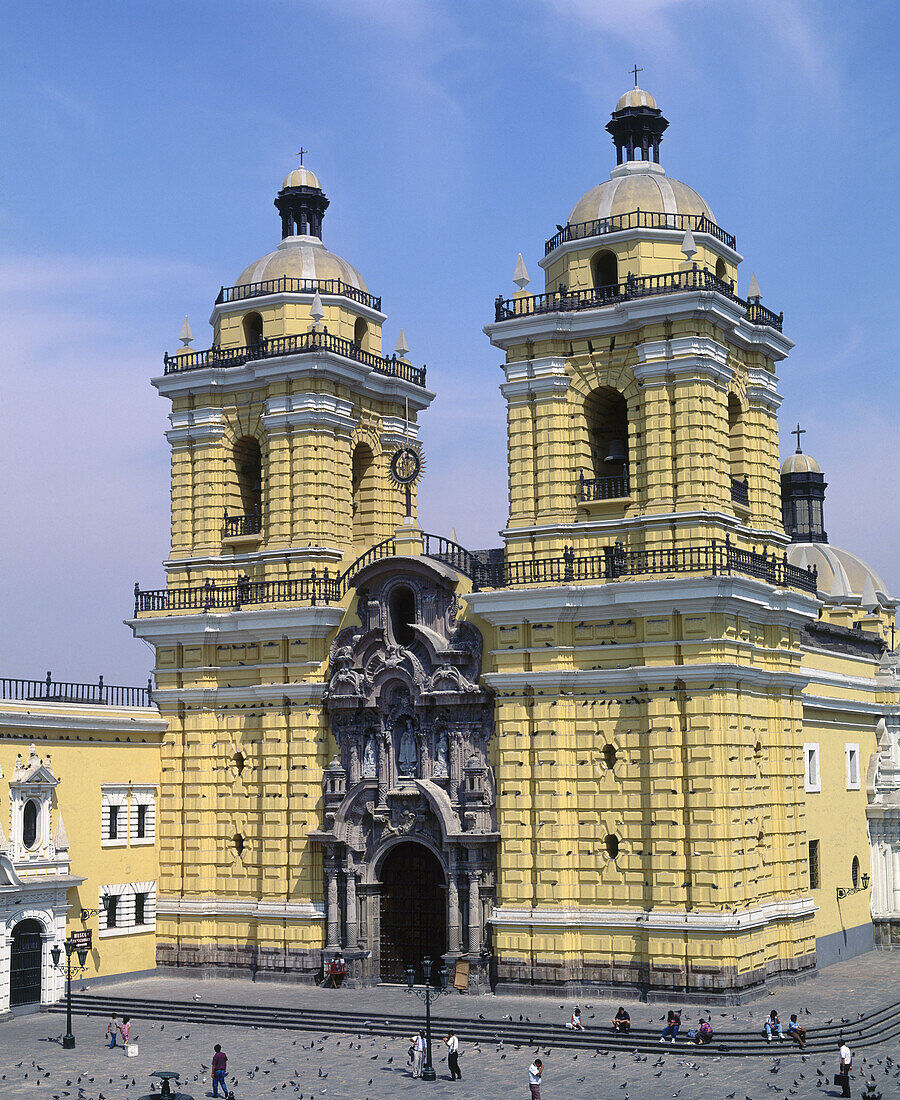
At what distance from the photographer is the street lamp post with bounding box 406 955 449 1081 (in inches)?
1393

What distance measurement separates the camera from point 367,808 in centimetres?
4606

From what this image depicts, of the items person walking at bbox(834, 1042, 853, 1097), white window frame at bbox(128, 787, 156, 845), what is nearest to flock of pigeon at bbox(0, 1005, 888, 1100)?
person walking at bbox(834, 1042, 853, 1097)

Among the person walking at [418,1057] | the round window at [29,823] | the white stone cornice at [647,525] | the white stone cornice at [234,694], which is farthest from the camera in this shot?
the white stone cornice at [234,694]

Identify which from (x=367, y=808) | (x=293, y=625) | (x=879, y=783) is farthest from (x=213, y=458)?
(x=879, y=783)

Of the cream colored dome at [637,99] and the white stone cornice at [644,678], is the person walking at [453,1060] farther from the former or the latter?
the cream colored dome at [637,99]

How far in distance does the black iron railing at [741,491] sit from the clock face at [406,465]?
10353mm

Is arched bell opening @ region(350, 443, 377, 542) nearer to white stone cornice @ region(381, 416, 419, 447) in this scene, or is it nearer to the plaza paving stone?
white stone cornice @ region(381, 416, 419, 447)

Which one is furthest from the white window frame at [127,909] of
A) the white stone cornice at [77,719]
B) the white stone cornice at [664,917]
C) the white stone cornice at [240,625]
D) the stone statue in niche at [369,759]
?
the white stone cornice at [664,917]

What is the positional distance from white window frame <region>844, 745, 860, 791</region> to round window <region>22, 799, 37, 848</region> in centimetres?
2762

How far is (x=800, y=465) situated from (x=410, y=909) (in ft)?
112

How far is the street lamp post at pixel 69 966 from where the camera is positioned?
39469 millimetres

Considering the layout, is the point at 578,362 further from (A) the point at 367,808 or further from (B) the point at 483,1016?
(B) the point at 483,1016

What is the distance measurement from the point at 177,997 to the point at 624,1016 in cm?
1429

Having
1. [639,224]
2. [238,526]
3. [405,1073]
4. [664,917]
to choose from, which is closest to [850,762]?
[664,917]
